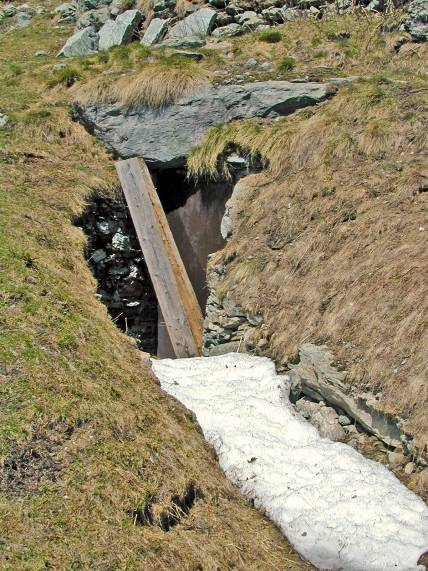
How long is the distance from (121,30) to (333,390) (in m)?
10.4

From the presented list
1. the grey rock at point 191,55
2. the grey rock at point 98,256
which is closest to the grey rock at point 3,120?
the grey rock at point 98,256

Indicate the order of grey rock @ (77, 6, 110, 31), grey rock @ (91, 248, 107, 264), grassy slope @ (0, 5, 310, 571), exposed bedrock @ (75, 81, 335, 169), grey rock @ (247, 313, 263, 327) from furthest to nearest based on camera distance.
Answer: grey rock @ (77, 6, 110, 31), exposed bedrock @ (75, 81, 335, 169), grey rock @ (91, 248, 107, 264), grey rock @ (247, 313, 263, 327), grassy slope @ (0, 5, 310, 571)

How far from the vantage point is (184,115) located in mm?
11445

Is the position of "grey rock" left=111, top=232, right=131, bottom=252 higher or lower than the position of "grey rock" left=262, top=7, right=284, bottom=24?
lower

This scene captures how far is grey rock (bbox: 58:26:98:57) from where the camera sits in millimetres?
14734

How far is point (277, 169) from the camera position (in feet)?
33.1

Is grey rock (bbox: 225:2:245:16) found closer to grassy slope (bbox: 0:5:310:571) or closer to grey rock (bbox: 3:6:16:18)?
grey rock (bbox: 3:6:16:18)

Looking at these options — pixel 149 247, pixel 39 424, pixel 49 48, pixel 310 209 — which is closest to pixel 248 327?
pixel 310 209

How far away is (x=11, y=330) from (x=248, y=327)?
3641 millimetres

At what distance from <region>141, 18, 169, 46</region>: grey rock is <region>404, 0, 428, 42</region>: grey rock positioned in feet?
16.5

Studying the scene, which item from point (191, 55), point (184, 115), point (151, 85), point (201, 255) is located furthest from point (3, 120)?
point (201, 255)

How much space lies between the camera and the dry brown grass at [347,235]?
6867 mm

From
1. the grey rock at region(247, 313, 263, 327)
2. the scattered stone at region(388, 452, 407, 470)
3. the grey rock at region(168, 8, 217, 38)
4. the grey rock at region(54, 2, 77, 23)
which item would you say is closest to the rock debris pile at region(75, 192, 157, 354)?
the grey rock at region(247, 313, 263, 327)

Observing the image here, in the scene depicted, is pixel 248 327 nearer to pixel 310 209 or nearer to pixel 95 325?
pixel 310 209
